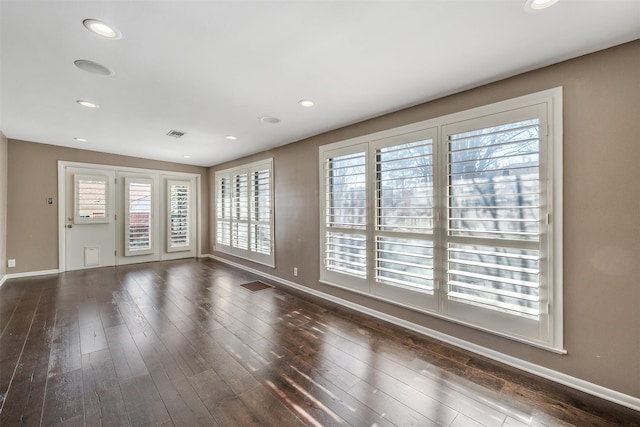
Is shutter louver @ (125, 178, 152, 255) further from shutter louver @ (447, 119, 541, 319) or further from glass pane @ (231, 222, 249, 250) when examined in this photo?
shutter louver @ (447, 119, 541, 319)

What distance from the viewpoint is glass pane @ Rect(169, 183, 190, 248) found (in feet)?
21.2

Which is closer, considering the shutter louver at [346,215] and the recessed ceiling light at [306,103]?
the recessed ceiling light at [306,103]

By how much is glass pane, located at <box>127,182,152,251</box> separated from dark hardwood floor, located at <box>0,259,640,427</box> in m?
2.57

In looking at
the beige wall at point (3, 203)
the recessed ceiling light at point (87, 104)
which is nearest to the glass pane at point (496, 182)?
the recessed ceiling light at point (87, 104)

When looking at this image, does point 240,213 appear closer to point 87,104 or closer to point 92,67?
point 87,104

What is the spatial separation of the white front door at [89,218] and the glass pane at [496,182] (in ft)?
20.9

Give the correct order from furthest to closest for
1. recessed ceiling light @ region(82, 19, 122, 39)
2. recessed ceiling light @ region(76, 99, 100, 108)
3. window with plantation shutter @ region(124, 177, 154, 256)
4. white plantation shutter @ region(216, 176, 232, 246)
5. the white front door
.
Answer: white plantation shutter @ region(216, 176, 232, 246)
window with plantation shutter @ region(124, 177, 154, 256)
the white front door
recessed ceiling light @ region(76, 99, 100, 108)
recessed ceiling light @ region(82, 19, 122, 39)

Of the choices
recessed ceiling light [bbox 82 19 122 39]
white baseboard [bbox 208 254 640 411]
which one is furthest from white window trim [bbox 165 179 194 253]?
recessed ceiling light [bbox 82 19 122 39]

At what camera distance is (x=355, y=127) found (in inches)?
137

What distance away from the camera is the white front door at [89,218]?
519 cm

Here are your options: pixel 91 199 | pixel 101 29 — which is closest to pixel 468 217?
pixel 101 29

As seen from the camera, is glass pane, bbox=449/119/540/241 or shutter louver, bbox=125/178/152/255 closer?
glass pane, bbox=449/119/540/241

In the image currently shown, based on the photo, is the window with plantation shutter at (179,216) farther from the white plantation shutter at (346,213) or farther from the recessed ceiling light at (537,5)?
the recessed ceiling light at (537,5)

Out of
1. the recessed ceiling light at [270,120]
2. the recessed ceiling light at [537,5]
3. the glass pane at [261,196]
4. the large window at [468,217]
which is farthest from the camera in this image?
the glass pane at [261,196]
